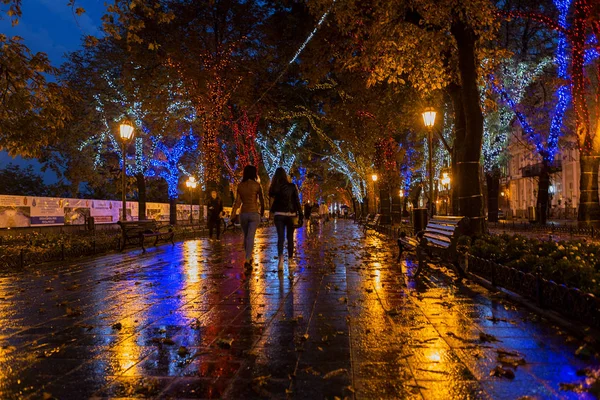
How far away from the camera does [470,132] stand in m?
10.8

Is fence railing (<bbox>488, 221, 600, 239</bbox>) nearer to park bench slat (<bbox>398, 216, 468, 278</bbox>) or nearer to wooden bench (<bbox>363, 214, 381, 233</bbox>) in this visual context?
wooden bench (<bbox>363, 214, 381, 233</bbox>)

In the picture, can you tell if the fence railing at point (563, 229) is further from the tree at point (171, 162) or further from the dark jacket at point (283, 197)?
the tree at point (171, 162)

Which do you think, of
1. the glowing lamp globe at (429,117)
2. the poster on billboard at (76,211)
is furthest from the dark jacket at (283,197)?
the poster on billboard at (76,211)

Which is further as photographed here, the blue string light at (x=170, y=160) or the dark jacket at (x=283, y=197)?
the blue string light at (x=170, y=160)

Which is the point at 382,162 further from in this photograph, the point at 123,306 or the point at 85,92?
the point at 123,306

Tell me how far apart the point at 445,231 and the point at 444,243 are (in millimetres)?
386

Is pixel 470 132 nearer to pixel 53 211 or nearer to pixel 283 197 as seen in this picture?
pixel 283 197

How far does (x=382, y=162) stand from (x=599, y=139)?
11.1 meters

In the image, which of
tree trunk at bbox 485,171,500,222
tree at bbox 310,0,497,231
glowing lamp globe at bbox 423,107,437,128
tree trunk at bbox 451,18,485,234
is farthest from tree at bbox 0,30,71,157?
tree trunk at bbox 485,171,500,222

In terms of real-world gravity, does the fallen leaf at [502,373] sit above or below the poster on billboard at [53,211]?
below

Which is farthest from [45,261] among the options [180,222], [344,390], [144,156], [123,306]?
[180,222]

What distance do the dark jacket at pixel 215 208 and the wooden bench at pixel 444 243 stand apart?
10.6m

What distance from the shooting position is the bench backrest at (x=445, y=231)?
7.34m

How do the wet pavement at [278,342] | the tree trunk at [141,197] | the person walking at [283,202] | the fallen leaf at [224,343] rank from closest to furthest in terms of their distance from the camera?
1. the wet pavement at [278,342]
2. the fallen leaf at [224,343]
3. the person walking at [283,202]
4. the tree trunk at [141,197]
